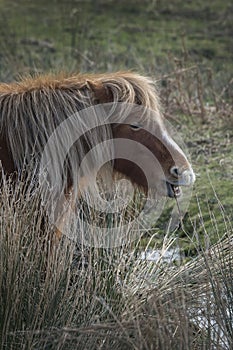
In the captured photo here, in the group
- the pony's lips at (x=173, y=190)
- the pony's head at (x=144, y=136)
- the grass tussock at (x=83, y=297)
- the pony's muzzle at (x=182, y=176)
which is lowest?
the grass tussock at (x=83, y=297)

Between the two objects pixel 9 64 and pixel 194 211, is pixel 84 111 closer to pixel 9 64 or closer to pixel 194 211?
pixel 194 211

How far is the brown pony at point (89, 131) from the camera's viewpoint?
162 inches

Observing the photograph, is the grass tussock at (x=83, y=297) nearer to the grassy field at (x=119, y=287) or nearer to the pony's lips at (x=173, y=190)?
the grassy field at (x=119, y=287)

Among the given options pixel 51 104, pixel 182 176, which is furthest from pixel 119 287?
pixel 51 104

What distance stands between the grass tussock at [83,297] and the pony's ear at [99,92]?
0.74 metres

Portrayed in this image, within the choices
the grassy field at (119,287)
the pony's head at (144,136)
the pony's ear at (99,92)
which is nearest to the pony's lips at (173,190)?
the pony's head at (144,136)

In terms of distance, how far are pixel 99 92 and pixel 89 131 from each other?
203 millimetres

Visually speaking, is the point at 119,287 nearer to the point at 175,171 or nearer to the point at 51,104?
the point at 175,171

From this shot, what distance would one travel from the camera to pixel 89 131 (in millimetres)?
4176

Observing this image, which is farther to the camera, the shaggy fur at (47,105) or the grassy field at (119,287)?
the shaggy fur at (47,105)

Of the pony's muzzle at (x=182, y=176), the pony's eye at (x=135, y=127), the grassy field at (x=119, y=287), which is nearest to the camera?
the grassy field at (x=119, y=287)

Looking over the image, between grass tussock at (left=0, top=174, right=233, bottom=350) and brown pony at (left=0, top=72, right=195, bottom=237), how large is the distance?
0.52 meters

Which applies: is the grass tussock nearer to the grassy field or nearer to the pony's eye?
the grassy field

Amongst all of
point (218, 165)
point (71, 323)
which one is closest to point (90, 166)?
point (71, 323)
